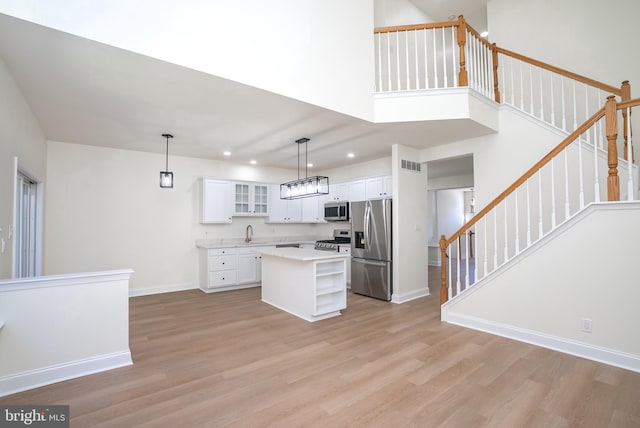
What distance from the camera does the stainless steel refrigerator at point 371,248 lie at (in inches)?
202

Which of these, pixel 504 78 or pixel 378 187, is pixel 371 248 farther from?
pixel 504 78

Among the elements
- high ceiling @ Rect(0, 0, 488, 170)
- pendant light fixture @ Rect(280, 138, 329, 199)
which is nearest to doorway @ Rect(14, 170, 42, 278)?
high ceiling @ Rect(0, 0, 488, 170)

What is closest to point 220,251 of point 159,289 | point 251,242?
point 251,242

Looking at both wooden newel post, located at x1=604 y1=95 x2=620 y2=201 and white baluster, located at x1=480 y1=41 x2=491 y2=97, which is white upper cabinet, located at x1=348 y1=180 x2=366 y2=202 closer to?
white baluster, located at x1=480 y1=41 x2=491 y2=97

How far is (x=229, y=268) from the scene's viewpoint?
589cm

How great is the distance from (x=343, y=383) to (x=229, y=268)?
3.96m

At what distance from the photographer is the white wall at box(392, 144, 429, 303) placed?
16.6 ft

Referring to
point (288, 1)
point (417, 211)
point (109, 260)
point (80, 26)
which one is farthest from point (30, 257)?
point (417, 211)

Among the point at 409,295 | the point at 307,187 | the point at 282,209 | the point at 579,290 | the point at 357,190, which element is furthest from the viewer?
the point at 282,209

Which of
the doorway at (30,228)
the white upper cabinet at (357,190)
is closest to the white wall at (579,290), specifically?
the white upper cabinet at (357,190)

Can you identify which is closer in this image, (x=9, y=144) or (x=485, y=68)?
(x=9, y=144)

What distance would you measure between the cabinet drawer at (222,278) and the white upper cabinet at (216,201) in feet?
3.52

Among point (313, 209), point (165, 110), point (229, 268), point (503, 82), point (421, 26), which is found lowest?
point (229, 268)

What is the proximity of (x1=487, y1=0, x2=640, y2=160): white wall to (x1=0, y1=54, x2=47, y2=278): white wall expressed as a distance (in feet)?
22.8
